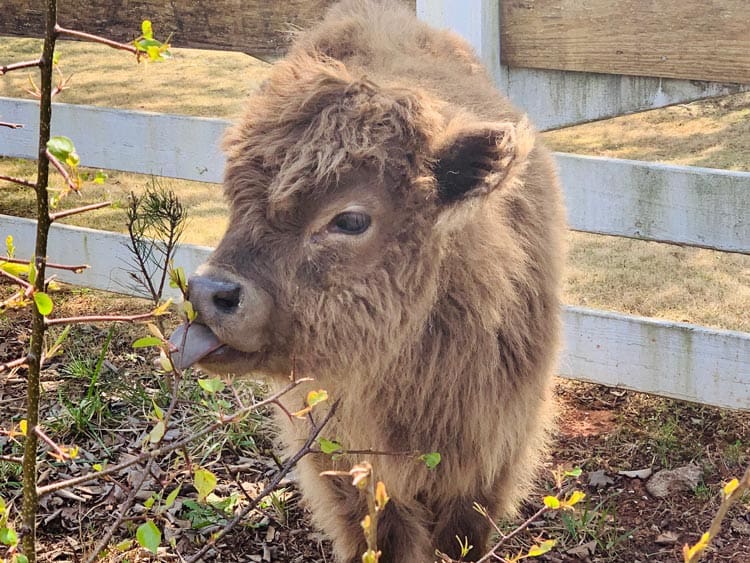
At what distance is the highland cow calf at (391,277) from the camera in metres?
2.69

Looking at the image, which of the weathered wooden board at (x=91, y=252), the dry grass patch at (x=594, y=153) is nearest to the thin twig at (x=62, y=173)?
the dry grass patch at (x=594, y=153)

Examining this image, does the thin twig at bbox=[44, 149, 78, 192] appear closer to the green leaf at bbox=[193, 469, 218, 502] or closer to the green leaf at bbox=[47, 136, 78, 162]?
the green leaf at bbox=[47, 136, 78, 162]

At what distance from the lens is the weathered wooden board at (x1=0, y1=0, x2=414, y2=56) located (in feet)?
15.9

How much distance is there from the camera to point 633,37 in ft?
13.9

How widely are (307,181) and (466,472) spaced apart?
46.3 inches

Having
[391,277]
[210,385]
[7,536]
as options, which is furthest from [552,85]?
[7,536]

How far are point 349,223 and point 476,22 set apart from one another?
208cm

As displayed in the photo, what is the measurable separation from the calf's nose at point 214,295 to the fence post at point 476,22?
2.31 meters

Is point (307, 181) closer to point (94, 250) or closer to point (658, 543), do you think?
point (658, 543)

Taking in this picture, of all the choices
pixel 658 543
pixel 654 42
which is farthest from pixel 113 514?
pixel 654 42

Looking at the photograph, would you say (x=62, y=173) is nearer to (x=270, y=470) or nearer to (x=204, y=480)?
(x=204, y=480)

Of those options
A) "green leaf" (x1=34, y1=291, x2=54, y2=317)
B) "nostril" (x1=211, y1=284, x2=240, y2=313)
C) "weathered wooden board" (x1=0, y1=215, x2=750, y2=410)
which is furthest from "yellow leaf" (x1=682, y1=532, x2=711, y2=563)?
"weathered wooden board" (x1=0, y1=215, x2=750, y2=410)

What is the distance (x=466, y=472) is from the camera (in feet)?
10.6

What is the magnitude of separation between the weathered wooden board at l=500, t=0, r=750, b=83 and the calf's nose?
2.48m
